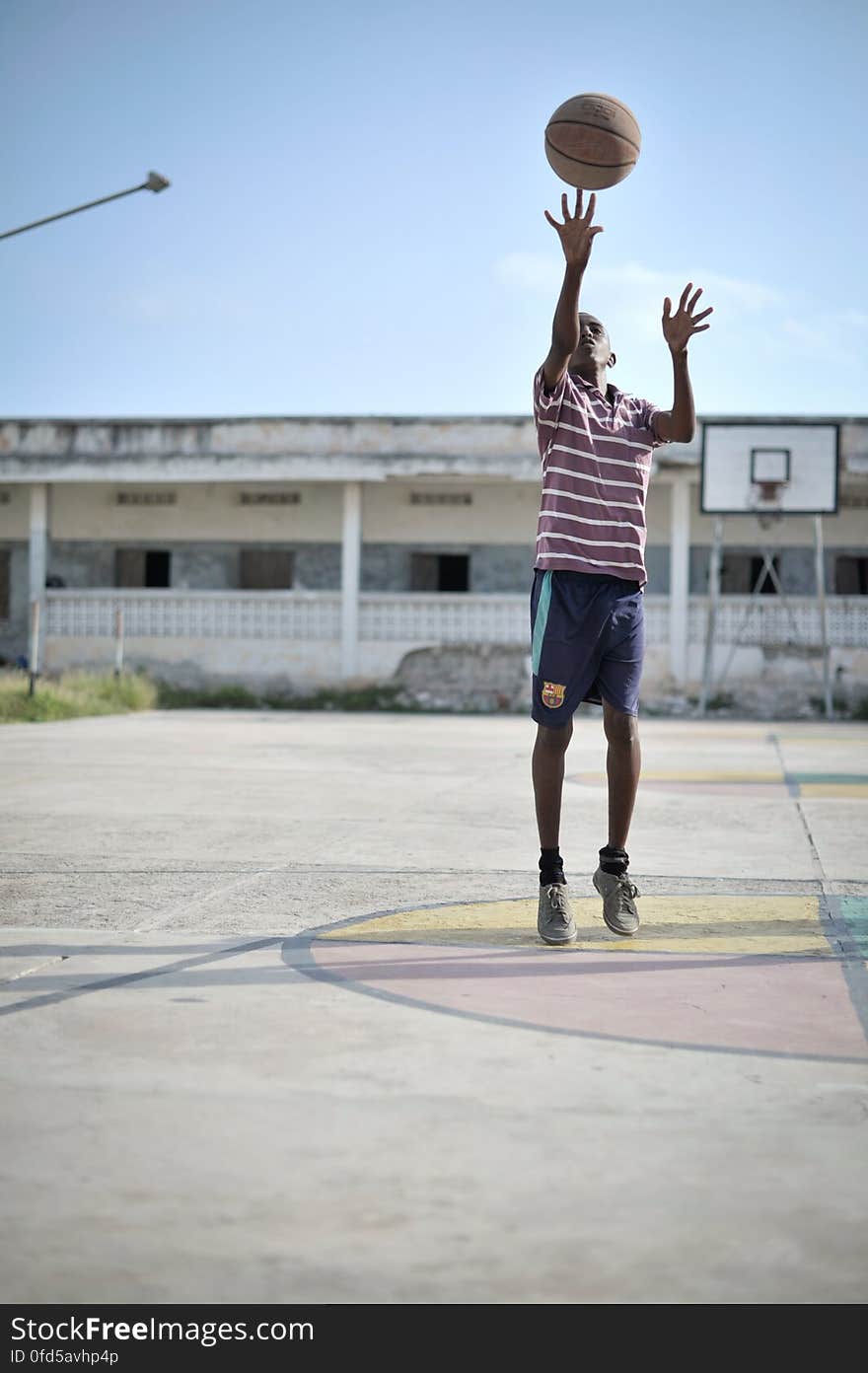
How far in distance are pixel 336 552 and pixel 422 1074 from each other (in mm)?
22958

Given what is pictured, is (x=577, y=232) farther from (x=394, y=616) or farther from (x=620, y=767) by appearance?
(x=394, y=616)

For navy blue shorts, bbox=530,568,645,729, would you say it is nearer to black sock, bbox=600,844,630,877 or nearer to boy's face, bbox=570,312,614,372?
black sock, bbox=600,844,630,877

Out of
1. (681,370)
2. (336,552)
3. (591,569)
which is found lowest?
(591,569)

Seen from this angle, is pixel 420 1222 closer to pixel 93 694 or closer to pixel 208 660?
pixel 93 694

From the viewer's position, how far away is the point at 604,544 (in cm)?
420

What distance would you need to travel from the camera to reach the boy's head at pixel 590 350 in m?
4.26

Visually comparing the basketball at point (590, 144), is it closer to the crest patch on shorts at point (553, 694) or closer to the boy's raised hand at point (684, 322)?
the boy's raised hand at point (684, 322)

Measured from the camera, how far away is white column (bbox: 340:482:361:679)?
936 inches

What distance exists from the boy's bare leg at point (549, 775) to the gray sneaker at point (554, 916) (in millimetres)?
255

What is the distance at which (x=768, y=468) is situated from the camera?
72.1 ft

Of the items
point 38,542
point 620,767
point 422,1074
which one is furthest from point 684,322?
point 38,542
